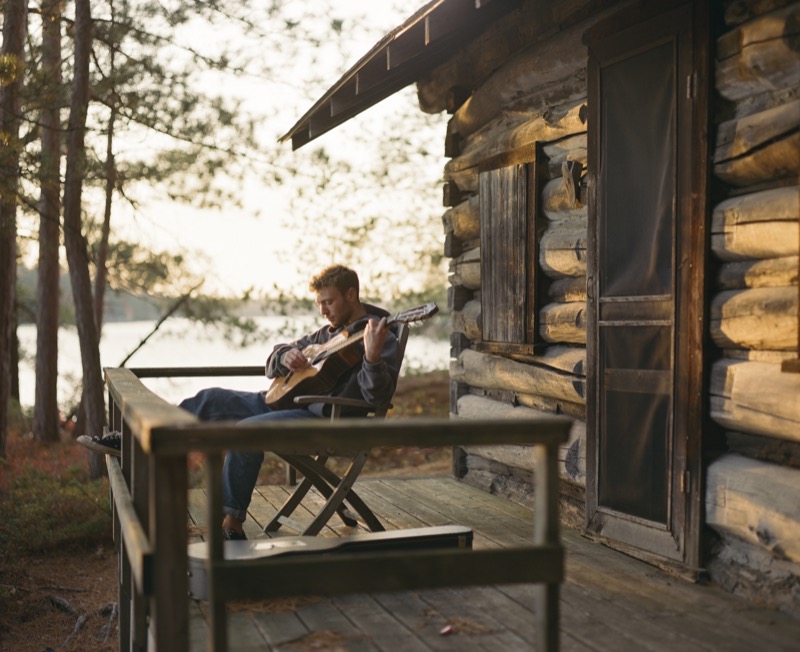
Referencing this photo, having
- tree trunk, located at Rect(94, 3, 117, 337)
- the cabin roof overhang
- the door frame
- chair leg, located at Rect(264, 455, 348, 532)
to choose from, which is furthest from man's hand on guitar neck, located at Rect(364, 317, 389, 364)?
tree trunk, located at Rect(94, 3, 117, 337)

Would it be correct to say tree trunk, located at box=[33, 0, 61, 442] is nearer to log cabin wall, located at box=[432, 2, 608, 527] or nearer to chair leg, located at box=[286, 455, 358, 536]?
log cabin wall, located at box=[432, 2, 608, 527]

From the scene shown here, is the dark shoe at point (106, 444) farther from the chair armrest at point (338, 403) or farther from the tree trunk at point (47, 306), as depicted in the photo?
the tree trunk at point (47, 306)

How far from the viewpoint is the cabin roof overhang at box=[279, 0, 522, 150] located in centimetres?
556

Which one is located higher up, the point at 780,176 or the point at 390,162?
the point at 390,162

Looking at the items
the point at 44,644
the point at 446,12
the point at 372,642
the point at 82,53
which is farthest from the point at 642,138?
the point at 82,53

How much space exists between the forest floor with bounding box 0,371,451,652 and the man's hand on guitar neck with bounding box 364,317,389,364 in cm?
296

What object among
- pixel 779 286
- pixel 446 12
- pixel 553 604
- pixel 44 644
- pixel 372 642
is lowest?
pixel 44 644

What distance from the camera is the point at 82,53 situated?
10.2m

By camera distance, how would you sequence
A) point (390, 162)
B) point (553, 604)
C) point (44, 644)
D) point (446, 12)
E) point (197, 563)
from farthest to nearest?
point (390, 162) → point (44, 644) → point (446, 12) → point (197, 563) → point (553, 604)

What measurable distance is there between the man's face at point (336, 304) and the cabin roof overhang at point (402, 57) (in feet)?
4.77

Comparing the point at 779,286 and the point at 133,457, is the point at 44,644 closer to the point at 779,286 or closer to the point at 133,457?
the point at 133,457

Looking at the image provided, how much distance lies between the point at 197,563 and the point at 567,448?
2617 mm

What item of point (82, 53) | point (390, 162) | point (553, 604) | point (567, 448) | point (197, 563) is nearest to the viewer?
point (553, 604)

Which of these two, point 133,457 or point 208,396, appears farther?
point 208,396
